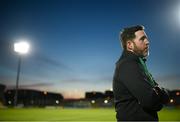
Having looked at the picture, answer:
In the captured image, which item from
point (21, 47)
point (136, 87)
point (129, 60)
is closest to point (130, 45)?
point (129, 60)

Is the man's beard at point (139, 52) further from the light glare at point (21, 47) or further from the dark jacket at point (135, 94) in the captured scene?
the light glare at point (21, 47)

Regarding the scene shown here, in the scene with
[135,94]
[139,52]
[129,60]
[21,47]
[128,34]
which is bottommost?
[135,94]

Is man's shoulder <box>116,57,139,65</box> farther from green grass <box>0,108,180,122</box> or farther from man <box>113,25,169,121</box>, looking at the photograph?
green grass <box>0,108,180,122</box>

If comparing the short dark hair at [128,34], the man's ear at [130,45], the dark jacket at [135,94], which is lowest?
the dark jacket at [135,94]

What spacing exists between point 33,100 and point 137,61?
154 meters

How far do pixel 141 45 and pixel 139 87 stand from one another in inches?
23.9

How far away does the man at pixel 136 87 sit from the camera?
3094 millimetres

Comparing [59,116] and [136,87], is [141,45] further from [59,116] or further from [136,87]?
[59,116]

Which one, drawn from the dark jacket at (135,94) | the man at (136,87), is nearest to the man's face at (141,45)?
the man at (136,87)

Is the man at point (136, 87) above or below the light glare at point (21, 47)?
below

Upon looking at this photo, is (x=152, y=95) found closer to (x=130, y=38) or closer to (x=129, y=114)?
(x=129, y=114)

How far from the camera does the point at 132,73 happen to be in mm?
3178

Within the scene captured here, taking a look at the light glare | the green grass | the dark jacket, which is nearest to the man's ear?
the dark jacket

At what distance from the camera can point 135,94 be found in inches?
123
